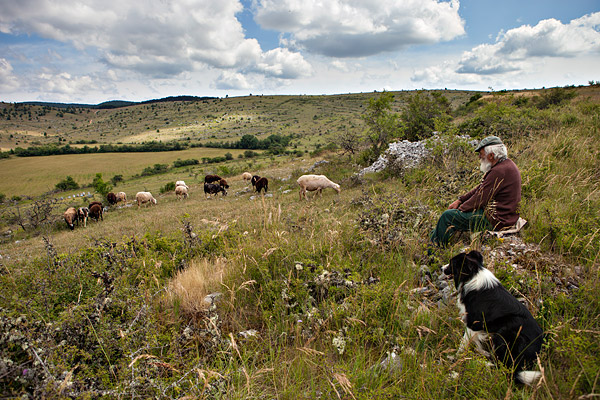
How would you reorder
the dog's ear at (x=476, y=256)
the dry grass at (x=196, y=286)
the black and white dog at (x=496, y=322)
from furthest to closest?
the dry grass at (x=196, y=286) → the dog's ear at (x=476, y=256) → the black and white dog at (x=496, y=322)

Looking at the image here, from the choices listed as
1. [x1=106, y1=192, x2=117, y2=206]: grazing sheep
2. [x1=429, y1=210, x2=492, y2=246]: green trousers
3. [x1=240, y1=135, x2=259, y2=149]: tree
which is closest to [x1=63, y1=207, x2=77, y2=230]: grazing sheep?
[x1=106, y1=192, x2=117, y2=206]: grazing sheep

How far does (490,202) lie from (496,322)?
8.49 ft

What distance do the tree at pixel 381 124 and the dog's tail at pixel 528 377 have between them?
15.2m

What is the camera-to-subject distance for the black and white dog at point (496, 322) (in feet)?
7.16

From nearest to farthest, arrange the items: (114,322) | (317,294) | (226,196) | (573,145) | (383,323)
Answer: (114,322)
(383,323)
(317,294)
(573,145)
(226,196)

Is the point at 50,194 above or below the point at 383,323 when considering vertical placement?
below

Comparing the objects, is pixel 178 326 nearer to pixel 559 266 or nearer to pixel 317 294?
pixel 317 294

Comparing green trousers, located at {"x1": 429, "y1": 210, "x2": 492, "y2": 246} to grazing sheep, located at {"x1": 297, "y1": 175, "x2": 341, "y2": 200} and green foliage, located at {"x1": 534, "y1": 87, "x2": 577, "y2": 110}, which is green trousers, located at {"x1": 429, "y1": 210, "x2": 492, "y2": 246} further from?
green foliage, located at {"x1": 534, "y1": 87, "x2": 577, "y2": 110}

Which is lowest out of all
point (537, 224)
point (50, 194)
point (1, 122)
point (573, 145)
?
point (50, 194)

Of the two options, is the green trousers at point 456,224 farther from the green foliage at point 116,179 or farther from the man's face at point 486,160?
the green foliage at point 116,179

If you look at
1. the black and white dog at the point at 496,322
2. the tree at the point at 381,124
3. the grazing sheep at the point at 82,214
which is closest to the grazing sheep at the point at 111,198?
the grazing sheep at the point at 82,214

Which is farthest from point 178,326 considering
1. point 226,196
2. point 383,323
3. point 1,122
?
point 1,122

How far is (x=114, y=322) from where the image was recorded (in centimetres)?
245

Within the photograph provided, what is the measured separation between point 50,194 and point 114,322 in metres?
53.7
